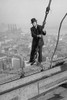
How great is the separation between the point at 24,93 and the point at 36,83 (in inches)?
12.1

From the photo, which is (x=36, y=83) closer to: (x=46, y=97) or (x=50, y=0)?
(x=46, y=97)

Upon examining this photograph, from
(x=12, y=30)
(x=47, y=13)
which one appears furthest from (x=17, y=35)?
(x=47, y=13)

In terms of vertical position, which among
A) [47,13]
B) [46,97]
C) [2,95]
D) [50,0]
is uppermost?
[50,0]

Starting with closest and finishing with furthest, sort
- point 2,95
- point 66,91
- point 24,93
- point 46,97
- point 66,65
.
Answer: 1. point 2,95
2. point 24,93
3. point 46,97
4. point 66,91
5. point 66,65

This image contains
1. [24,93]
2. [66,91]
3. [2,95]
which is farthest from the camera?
[66,91]

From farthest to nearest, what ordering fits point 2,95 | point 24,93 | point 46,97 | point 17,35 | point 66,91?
point 17,35
point 66,91
point 46,97
point 24,93
point 2,95

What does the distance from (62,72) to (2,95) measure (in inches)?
57.7

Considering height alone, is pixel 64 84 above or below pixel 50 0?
below

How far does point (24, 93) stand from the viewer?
10.8 ft

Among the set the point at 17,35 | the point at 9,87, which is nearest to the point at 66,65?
the point at 9,87

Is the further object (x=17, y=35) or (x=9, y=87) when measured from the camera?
(x=17, y=35)

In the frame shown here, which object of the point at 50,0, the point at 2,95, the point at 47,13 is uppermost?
the point at 50,0

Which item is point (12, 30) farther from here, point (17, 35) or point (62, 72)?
point (62, 72)

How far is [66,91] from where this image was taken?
3852 mm
